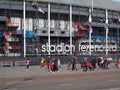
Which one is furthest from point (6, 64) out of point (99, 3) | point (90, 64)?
point (99, 3)

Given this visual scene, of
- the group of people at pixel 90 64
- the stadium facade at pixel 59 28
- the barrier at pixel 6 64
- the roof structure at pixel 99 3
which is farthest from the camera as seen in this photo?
the roof structure at pixel 99 3

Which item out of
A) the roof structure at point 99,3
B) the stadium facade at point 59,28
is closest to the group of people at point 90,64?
the stadium facade at point 59,28

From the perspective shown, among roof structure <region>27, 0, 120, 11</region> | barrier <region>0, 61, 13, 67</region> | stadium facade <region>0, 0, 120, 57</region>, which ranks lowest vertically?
barrier <region>0, 61, 13, 67</region>

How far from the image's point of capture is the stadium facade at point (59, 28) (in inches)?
2729

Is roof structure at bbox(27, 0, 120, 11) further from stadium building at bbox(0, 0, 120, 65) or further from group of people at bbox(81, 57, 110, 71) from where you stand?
group of people at bbox(81, 57, 110, 71)

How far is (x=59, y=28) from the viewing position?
77375 mm

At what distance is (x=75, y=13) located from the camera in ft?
259

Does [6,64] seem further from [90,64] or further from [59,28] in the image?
[59,28]

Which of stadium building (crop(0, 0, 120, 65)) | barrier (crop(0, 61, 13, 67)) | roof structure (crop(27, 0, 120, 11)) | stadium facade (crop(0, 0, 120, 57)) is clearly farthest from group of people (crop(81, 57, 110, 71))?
roof structure (crop(27, 0, 120, 11))

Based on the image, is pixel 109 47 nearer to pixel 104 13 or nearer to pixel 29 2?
pixel 104 13

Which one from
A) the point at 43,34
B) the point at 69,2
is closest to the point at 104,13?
the point at 69,2

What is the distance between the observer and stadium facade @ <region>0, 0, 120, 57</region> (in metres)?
69.3

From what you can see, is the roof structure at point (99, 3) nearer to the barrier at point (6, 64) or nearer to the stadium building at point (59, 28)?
the stadium building at point (59, 28)

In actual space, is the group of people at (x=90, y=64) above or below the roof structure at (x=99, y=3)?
below
